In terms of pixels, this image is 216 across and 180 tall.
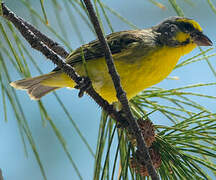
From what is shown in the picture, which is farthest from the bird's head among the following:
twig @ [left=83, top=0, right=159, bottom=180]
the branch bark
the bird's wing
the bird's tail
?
twig @ [left=83, top=0, right=159, bottom=180]

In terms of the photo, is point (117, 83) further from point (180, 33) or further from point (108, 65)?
point (180, 33)

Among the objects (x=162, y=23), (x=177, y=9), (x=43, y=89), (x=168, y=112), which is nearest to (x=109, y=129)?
(x=168, y=112)

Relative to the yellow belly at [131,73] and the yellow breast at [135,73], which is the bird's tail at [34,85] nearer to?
the yellow belly at [131,73]

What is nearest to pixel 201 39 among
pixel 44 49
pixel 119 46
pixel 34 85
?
pixel 119 46

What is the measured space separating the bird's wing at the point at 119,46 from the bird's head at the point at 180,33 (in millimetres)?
122

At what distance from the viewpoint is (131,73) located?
178cm

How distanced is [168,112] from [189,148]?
0.72ft

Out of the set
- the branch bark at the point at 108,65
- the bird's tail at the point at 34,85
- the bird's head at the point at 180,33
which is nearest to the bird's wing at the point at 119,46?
the bird's head at the point at 180,33

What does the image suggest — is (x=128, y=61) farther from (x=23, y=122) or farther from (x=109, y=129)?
(x=23, y=122)

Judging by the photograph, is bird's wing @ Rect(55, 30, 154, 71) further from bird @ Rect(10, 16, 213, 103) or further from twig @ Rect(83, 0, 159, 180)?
twig @ Rect(83, 0, 159, 180)

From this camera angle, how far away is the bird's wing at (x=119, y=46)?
5.88 ft

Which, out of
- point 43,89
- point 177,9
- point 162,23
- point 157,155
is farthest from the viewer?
point 162,23

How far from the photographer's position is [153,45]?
1962 millimetres

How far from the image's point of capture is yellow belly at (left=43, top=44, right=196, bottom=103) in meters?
1.74
